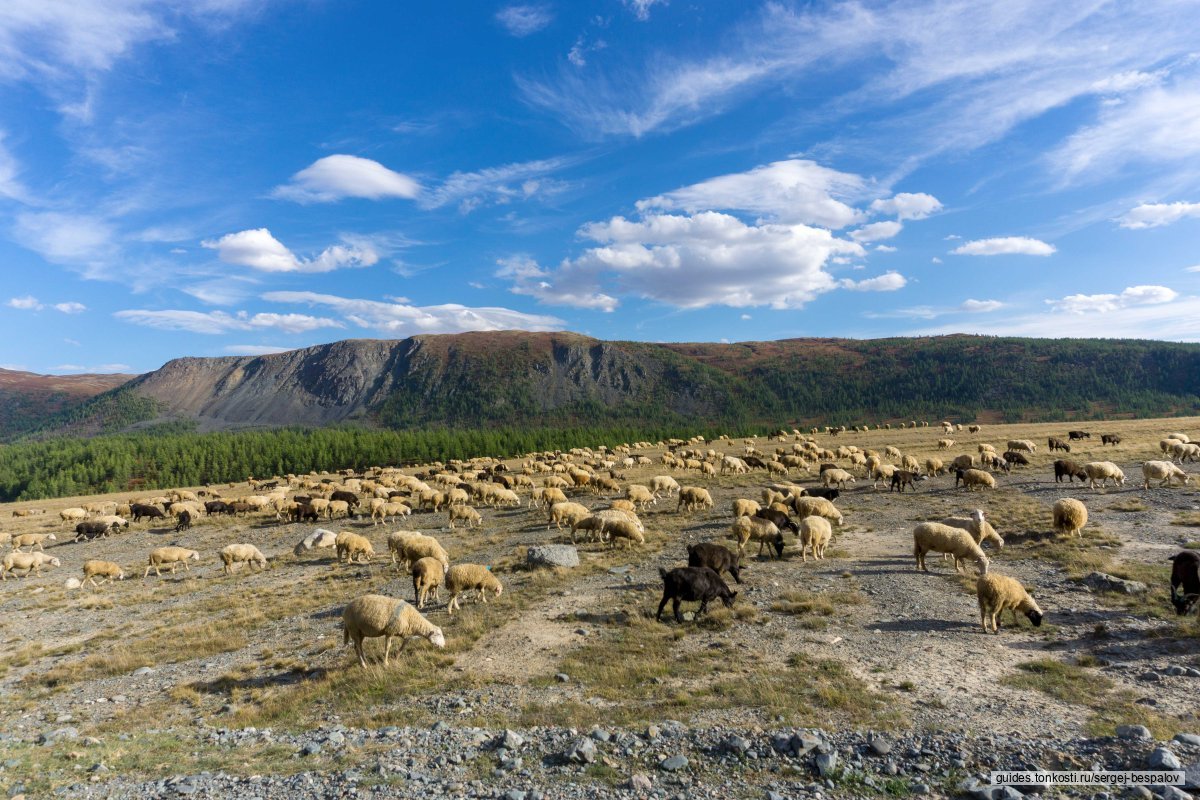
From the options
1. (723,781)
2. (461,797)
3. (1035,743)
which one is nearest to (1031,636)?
(1035,743)

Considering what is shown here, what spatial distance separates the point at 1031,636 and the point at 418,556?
19709 millimetres

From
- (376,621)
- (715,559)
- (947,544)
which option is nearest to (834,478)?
(947,544)

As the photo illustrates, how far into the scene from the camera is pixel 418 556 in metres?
22.5

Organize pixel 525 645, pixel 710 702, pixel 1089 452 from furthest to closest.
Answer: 1. pixel 1089 452
2. pixel 525 645
3. pixel 710 702

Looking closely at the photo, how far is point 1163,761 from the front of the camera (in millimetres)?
7371

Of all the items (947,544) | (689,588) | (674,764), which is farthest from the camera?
(947,544)

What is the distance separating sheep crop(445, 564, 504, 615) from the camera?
1709 cm

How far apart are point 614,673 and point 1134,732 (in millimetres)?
8348

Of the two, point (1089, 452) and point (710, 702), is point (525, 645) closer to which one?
point (710, 702)

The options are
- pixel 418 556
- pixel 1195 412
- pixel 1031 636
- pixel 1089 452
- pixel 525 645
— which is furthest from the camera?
pixel 1195 412

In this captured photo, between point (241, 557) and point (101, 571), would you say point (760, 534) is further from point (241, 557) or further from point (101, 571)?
point (101, 571)

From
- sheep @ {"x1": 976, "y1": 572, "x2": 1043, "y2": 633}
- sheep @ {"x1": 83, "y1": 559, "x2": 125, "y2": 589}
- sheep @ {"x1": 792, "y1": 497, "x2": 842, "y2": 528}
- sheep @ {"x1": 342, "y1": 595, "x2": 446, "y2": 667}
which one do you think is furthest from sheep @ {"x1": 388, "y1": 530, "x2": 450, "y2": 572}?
sheep @ {"x1": 976, "y1": 572, "x2": 1043, "y2": 633}

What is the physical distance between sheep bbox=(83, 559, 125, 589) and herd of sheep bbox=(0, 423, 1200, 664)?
0.17 feet

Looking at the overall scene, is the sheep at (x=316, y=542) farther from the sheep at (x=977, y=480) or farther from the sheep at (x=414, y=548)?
the sheep at (x=977, y=480)
